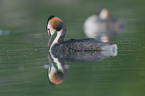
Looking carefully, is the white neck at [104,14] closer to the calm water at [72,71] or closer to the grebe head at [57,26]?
the calm water at [72,71]

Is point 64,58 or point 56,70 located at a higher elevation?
point 56,70

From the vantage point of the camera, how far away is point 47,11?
30.3 meters

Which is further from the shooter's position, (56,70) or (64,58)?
(64,58)

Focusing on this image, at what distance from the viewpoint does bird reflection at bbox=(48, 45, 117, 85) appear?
10156mm

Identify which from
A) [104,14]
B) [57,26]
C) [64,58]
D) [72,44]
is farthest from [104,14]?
[64,58]

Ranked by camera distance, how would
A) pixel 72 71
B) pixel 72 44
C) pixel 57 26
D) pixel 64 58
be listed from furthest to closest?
pixel 57 26
pixel 72 44
pixel 64 58
pixel 72 71

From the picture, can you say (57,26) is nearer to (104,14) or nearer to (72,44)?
(72,44)

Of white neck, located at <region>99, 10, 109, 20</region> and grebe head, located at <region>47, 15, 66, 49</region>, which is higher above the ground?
grebe head, located at <region>47, 15, 66, 49</region>

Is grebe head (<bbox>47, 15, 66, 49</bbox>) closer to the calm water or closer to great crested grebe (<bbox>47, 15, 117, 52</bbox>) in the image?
great crested grebe (<bbox>47, 15, 117, 52</bbox>)

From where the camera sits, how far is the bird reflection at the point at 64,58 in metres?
10.2

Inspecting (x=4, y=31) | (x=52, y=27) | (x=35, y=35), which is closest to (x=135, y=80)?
(x=52, y=27)

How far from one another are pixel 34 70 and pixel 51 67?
493 millimetres

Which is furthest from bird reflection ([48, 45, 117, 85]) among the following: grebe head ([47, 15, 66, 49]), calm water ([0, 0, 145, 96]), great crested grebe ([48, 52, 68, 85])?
grebe head ([47, 15, 66, 49])

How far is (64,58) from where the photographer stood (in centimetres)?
1212
